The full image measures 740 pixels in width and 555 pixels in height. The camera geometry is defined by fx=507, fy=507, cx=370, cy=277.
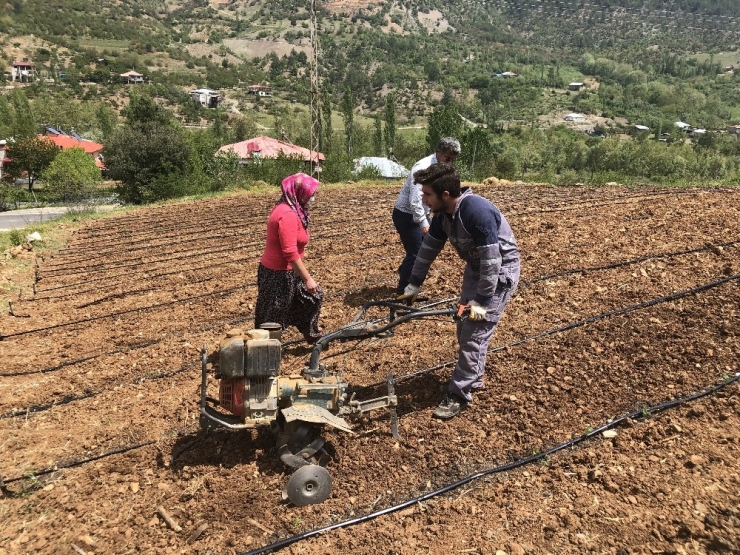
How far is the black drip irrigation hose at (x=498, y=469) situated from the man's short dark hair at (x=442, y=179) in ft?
5.46

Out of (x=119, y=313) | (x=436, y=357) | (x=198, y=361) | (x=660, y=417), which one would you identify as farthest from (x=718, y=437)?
(x=119, y=313)

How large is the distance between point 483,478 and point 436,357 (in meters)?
1.47

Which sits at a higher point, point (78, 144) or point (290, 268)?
point (290, 268)

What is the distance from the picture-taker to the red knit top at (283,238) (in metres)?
3.68

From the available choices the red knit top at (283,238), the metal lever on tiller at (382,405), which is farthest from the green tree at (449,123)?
the metal lever on tiller at (382,405)

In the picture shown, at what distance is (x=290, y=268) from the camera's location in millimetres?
3943

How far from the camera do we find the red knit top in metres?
3.68

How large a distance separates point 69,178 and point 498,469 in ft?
116

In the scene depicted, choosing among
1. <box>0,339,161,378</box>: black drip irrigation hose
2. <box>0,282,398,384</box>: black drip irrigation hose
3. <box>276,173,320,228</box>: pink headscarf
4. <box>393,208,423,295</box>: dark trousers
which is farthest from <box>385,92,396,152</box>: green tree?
<box>276,173,320,228</box>: pink headscarf

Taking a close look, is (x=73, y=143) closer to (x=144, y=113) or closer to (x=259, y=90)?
(x=144, y=113)

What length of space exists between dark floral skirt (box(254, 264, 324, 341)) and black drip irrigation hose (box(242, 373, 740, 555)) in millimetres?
1741

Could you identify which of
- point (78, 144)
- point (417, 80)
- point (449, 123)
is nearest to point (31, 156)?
point (78, 144)

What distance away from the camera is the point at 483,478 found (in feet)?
9.81

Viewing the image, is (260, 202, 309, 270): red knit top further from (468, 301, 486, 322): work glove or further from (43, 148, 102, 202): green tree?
(43, 148, 102, 202): green tree
